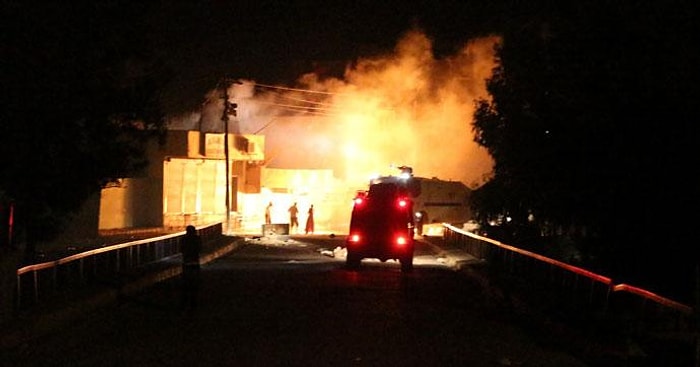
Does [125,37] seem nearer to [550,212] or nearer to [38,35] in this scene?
[38,35]

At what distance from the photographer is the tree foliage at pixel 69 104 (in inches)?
672

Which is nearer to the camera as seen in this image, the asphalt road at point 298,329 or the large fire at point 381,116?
the asphalt road at point 298,329

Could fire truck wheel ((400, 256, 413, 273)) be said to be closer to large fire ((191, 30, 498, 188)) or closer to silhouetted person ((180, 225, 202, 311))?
silhouetted person ((180, 225, 202, 311))

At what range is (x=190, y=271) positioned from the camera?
1733 centimetres

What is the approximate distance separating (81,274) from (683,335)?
11947mm

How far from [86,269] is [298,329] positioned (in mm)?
8417

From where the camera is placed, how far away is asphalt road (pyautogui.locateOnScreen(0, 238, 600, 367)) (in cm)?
1207

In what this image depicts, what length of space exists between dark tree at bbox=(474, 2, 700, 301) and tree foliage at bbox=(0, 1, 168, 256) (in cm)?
908

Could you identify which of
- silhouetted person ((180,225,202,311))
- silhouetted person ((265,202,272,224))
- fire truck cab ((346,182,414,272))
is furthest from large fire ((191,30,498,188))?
silhouetted person ((180,225,202,311))

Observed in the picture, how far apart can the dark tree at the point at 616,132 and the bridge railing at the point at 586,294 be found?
4.97 feet

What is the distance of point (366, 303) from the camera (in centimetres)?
1869

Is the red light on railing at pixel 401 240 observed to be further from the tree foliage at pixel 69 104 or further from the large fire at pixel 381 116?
the large fire at pixel 381 116

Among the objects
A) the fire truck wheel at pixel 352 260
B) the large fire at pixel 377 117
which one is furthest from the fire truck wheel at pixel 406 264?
the large fire at pixel 377 117

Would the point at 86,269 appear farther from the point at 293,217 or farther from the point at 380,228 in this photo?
the point at 293,217
